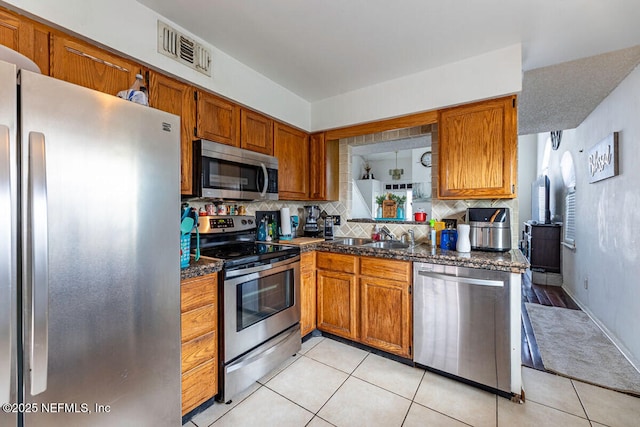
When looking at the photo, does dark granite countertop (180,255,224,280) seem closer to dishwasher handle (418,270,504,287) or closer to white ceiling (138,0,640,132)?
dishwasher handle (418,270,504,287)

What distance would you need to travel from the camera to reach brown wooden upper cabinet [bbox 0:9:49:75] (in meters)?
1.26

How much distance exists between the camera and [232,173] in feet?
7.26

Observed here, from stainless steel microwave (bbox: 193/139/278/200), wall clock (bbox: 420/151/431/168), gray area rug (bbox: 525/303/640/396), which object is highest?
wall clock (bbox: 420/151/431/168)

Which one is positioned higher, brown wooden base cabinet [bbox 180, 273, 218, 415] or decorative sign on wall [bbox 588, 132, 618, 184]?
decorative sign on wall [bbox 588, 132, 618, 184]

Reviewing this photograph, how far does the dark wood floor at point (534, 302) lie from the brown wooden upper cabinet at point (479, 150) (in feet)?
4.49

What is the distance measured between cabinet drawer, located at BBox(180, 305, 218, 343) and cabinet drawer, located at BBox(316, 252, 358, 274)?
3.63 ft

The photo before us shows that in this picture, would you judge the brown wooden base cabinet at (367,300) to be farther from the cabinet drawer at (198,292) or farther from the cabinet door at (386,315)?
the cabinet drawer at (198,292)

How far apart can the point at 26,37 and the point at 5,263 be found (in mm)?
1140

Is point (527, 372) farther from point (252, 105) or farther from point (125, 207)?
point (252, 105)

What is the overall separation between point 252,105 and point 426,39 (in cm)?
146

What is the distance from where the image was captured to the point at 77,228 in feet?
3.43

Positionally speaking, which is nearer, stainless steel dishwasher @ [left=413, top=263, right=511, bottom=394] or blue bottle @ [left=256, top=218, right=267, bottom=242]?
stainless steel dishwasher @ [left=413, top=263, right=511, bottom=394]

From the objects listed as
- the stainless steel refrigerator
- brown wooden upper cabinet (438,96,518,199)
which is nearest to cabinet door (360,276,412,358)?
brown wooden upper cabinet (438,96,518,199)

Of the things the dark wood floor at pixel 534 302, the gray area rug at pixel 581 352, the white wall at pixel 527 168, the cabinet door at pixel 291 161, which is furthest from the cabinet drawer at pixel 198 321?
the white wall at pixel 527 168
